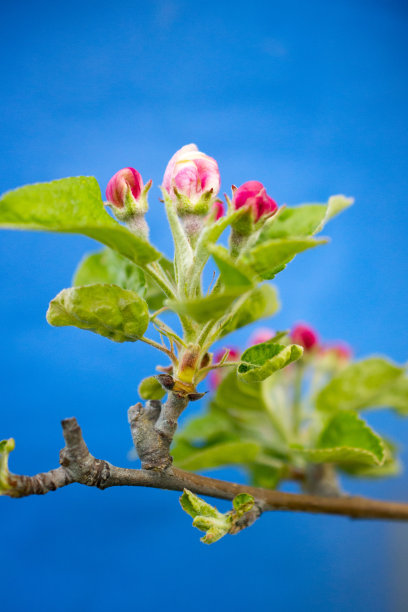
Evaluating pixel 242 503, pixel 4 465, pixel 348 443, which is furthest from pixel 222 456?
pixel 4 465

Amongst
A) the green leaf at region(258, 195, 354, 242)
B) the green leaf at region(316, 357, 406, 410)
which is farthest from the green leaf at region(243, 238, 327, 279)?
the green leaf at region(316, 357, 406, 410)

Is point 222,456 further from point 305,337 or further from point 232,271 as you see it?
point 232,271

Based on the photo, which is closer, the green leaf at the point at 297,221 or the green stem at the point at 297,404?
the green leaf at the point at 297,221

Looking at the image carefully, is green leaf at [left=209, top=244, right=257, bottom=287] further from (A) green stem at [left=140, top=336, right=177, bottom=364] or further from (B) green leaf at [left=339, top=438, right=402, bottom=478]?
(B) green leaf at [left=339, top=438, right=402, bottom=478]

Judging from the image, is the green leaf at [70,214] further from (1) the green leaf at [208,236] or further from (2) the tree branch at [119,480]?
(2) the tree branch at [119,480]

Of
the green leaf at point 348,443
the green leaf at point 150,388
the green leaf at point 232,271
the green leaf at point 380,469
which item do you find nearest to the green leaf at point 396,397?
the green leaf at point 380,469
